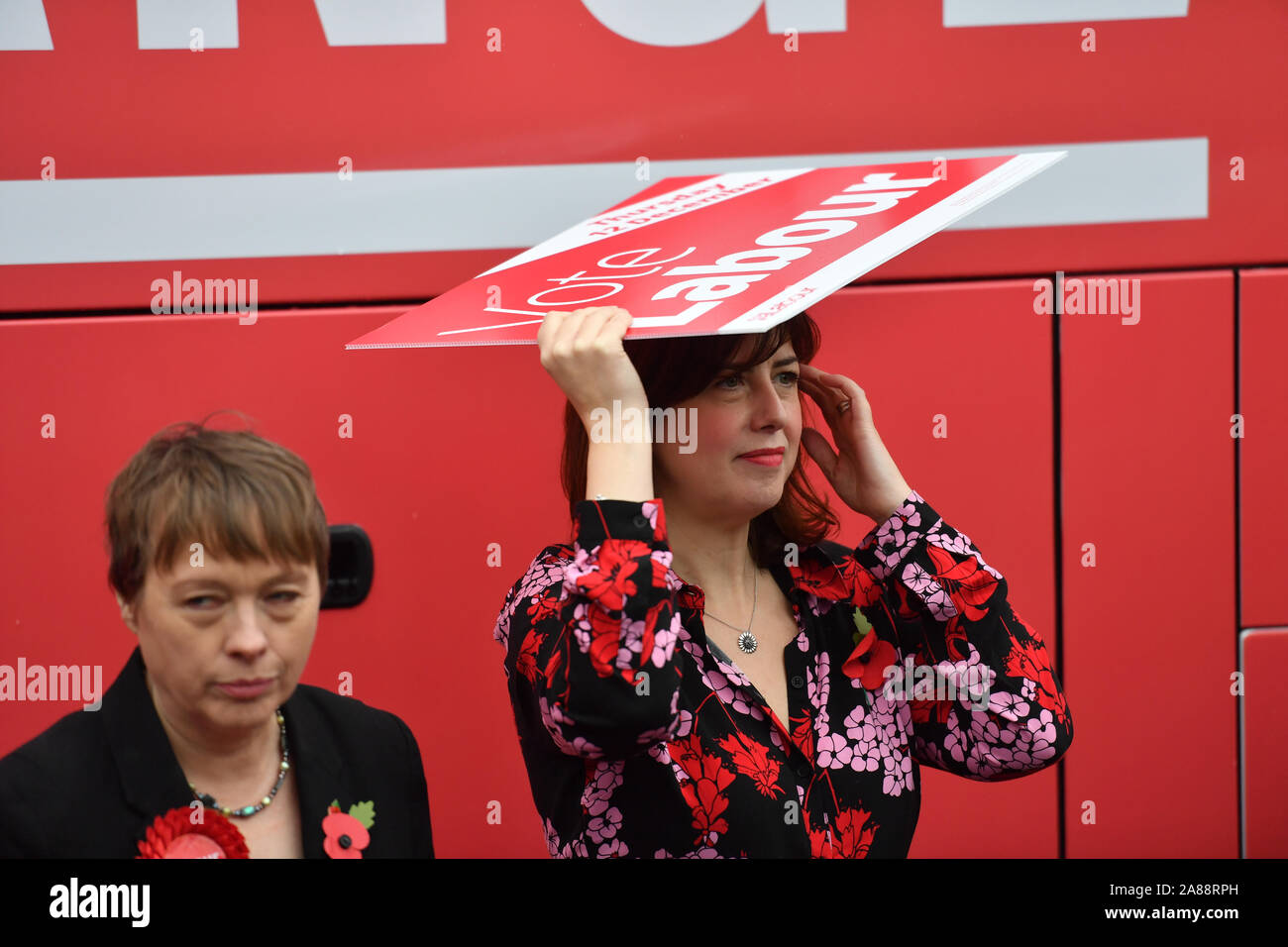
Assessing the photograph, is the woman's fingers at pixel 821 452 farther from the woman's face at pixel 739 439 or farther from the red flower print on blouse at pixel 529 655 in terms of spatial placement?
the red flower print on blouse at pixel 529 655

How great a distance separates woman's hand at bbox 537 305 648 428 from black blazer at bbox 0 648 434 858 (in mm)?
434

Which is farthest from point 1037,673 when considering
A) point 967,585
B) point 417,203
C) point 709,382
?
point 417,203

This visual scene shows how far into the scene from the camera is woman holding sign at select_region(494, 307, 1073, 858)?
116cm

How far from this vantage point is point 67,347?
5.49 feet

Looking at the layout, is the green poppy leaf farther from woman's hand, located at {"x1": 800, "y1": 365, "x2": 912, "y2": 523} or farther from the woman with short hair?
woman's hand, located at {"x1": 800, "y1": 365, "x2": 912, "y2": 523}

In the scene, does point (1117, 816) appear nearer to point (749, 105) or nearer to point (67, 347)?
point (749, 105)

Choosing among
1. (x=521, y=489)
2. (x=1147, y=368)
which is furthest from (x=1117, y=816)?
(x=521, y=489)

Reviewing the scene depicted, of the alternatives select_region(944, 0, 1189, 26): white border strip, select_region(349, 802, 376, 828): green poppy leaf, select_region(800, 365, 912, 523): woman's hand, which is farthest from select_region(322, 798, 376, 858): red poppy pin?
select_region(944, 0, 1189, 26): white border strip

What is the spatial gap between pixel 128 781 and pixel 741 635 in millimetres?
703

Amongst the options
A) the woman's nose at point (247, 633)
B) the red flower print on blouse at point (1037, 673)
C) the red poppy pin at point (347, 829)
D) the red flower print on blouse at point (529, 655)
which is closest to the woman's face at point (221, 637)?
the woman's nose at point (247, 633)

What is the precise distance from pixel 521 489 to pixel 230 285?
0.52 metres

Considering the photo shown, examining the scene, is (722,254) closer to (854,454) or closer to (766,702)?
(854,454)

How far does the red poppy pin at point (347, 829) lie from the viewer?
3.76 feet

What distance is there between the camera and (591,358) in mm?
1143
